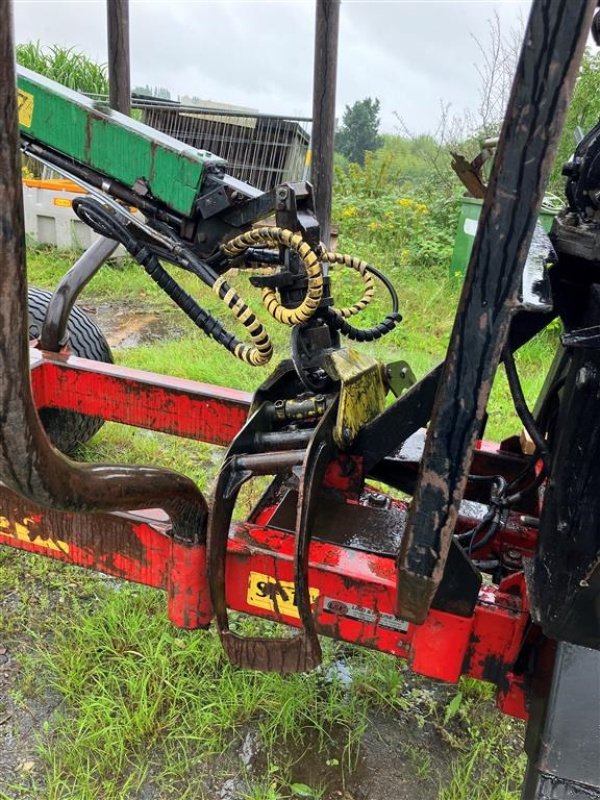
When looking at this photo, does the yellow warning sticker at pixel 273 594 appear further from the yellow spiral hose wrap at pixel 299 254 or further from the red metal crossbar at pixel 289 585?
the yellow spiral hose wrap at pixel 299 254

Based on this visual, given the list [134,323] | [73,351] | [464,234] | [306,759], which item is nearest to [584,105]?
[464,234]

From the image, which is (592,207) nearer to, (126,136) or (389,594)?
(389,594)

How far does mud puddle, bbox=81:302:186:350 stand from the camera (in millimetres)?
4943

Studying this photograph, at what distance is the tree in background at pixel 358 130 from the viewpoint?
63.5 ft

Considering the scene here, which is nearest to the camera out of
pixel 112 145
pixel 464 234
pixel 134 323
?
pixel 112 145

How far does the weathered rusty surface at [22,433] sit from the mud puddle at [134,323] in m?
3.49

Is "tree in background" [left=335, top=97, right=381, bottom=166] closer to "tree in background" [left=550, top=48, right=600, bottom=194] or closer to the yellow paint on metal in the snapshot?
"tree in background" [left=550, top=48, right=600, bottom=194]

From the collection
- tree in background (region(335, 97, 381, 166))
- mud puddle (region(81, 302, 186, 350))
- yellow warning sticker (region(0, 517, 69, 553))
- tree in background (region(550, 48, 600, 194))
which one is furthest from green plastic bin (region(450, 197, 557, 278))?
tree in background (region(335, 97, 381, 166))

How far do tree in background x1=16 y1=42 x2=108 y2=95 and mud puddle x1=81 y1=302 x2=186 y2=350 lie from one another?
3988 millimetres

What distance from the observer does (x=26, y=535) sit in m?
1.61

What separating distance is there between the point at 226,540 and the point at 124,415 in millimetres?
1026

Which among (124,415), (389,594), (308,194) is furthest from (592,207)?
(124,415)

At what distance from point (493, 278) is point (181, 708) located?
152 centimetres

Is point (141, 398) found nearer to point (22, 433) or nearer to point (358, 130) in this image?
point (22, 433)
